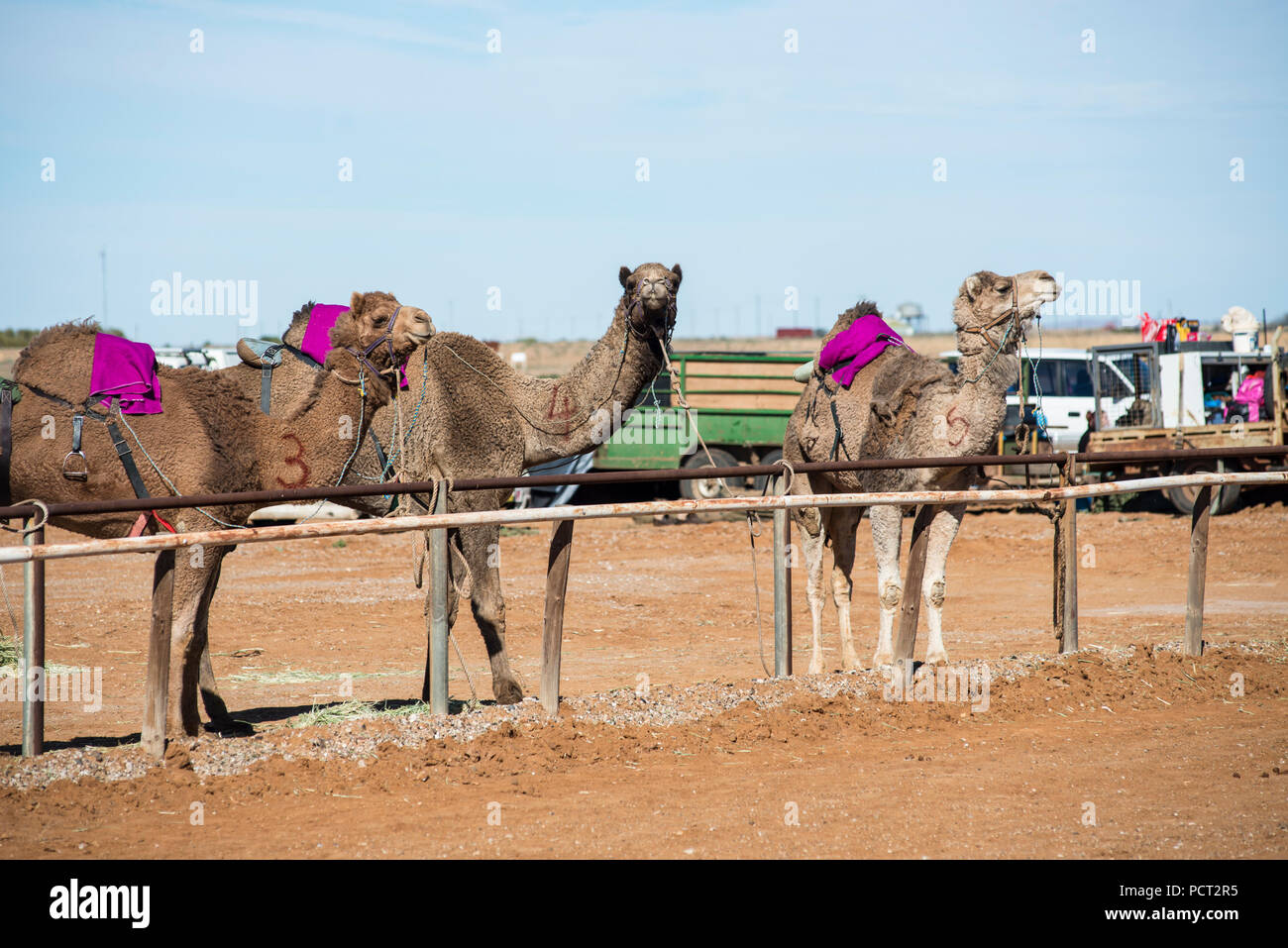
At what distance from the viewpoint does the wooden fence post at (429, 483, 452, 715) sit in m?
6.44

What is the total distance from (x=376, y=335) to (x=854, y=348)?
400cm

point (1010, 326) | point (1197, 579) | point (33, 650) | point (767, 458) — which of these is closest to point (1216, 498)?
point (767, 458)

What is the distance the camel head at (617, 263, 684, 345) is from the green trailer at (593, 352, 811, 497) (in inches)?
517

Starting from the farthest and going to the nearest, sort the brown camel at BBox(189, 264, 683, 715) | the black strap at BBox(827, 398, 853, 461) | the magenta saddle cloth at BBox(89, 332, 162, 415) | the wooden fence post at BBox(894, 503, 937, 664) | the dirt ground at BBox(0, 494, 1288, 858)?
the black strap at BBox(827, 398, 853, 461), the brown camel at BBox(189, 264, 683, 715), the wooden fence post at BBox(894, 503, 937, 664), the magenta saddle cloth at BBox(89, 332, 162, 415), the dirt ground at BBox(0, 494, 1288, 858)

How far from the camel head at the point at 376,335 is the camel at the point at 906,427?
9.62 ft

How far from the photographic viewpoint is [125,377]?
6.70 metres

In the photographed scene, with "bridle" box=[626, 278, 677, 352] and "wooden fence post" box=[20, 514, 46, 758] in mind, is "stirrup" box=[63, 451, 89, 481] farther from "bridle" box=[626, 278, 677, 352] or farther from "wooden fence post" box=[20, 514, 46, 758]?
"bridle" box=[626, 278, 677, 352]

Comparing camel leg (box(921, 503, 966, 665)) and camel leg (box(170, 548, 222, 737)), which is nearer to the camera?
camel leg (box(170, 548, 222, 737))

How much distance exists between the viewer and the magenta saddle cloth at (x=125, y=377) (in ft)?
21.8

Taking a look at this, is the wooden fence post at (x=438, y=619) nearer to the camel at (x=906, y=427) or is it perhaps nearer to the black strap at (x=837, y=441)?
the camel at (x=906, y=427)

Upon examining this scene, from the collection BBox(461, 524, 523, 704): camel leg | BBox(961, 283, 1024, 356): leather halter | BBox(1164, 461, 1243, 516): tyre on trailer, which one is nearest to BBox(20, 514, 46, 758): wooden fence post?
BBox(461, 524, 523, 704): camel leg

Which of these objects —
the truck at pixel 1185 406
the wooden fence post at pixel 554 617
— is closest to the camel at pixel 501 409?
the wooden fence post at pixel 554 617

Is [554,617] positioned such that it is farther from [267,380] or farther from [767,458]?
[767,458]

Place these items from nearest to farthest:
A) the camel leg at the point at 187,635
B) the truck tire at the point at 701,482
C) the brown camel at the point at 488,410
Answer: the camel leg at the point at 187,635, the brown camel at the point at 488,410, the truck tire at the point at 701,482
